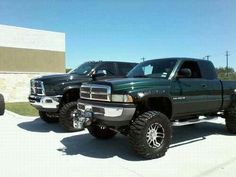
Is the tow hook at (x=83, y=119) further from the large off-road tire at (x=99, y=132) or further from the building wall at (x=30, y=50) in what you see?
the building wall at (x=30, y=50)

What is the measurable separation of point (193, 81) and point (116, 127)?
2.30 m

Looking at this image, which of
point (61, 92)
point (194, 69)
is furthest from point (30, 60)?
point (194, 69)

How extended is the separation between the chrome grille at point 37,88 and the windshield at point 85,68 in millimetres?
1402

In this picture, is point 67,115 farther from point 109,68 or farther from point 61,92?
point 109,68

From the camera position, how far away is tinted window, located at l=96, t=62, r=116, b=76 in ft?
31.8

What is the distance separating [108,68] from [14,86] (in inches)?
563

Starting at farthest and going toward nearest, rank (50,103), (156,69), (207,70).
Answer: (50,103), (207,70), (156,69)

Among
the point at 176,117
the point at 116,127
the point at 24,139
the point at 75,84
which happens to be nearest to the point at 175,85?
the point at 176,117

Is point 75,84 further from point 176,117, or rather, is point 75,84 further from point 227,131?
point 227,131

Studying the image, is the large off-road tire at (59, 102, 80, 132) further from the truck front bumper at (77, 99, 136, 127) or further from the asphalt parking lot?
the truck front bumper at (77, 99, 136, 127)

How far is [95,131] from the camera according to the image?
7.37 metres

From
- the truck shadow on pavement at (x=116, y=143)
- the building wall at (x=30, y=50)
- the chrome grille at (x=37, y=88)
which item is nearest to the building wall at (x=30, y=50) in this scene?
the building wall at (x=30, y=50)

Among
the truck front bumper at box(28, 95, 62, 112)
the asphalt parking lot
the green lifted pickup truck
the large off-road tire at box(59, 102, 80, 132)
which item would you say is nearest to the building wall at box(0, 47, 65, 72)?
the truck front bumper at box(28, 95, 62, 112)

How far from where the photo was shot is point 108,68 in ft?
32.5
